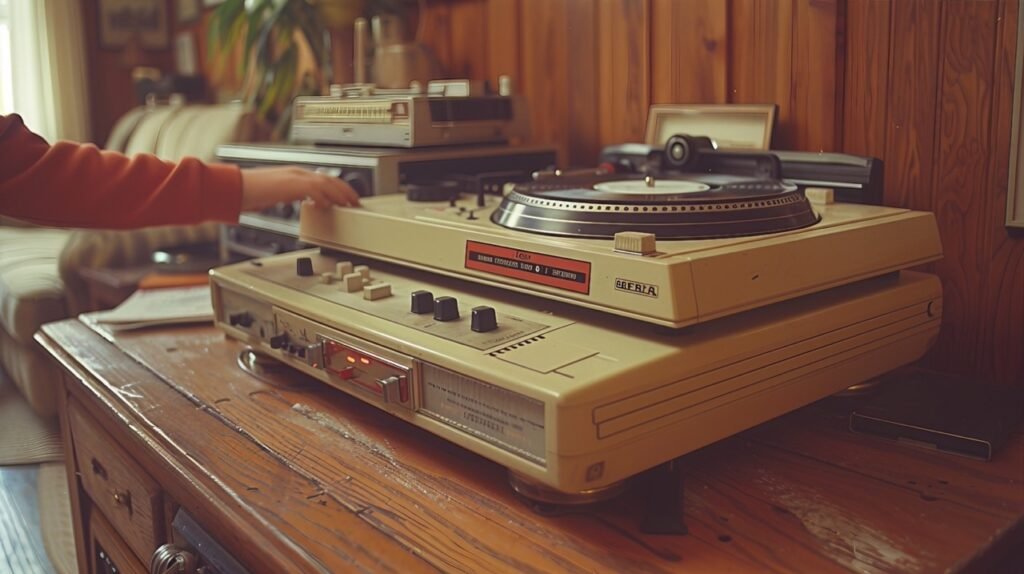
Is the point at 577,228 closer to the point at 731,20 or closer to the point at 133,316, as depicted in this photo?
the point at 731,20

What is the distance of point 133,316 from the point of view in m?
1.30

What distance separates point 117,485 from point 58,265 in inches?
56.6

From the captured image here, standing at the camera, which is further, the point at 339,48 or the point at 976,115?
the point at 339,48

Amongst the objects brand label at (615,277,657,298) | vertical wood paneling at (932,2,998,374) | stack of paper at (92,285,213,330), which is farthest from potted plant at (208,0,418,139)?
brand label at (615,277,657,298)

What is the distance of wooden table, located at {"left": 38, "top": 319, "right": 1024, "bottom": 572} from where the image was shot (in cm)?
63

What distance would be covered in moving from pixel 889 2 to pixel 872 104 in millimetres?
117

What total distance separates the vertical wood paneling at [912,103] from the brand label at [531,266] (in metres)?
0.52

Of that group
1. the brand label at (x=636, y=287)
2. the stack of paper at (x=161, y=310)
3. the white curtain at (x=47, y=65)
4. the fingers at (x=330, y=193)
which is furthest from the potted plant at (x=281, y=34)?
the white curtain at (x=47, y=65)

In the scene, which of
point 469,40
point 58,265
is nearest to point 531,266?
point 469,40

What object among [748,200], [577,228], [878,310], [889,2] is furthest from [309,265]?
[889,2]

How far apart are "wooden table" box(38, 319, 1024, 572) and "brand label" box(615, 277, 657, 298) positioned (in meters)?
0.17

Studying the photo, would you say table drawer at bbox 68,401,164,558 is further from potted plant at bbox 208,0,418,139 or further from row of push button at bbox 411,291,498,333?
potted plant at bbox 208,0,418,139

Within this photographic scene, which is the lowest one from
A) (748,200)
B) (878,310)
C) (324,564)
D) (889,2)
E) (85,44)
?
(324,564)

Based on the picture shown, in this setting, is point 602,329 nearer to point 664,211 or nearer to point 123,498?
point 664,211
